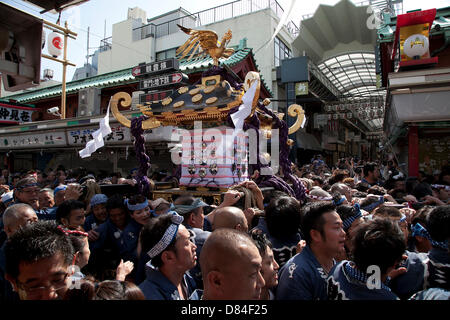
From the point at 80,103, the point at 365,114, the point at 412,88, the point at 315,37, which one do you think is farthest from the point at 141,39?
the point at 412,88

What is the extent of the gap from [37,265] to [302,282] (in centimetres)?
171

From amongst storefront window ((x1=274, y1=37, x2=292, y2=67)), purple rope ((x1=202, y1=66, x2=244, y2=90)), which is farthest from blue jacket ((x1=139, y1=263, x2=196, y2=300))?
storefront window ((x1=274, y1=37, x2=292, y2=67))

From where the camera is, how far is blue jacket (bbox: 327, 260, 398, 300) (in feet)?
5.41

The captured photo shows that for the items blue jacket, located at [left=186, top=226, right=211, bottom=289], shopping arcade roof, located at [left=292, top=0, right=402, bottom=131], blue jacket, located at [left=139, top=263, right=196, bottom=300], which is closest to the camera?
blue jacket, located at [left=139, top=263, right=196, bottom=300]

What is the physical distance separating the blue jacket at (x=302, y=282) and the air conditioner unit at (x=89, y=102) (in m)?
13.5

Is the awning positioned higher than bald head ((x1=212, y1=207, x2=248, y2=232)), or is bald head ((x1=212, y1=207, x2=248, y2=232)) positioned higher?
the awning

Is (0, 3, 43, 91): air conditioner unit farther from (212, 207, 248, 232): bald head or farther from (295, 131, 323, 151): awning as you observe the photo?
(295, 131, 323, 151): awning

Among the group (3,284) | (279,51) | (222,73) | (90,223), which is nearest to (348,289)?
(3,284)

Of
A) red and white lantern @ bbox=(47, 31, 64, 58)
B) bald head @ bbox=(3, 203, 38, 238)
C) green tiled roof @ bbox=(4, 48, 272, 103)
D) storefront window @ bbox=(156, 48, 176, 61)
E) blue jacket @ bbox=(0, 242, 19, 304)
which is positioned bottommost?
blue jacket @ bbox=(0, 242, 19, 304)

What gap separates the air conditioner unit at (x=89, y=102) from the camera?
44.3 ft

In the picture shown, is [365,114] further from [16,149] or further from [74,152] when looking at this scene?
[16,149]

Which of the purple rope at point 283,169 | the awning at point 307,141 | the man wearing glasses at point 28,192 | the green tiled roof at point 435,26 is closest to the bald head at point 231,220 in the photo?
the purple rope at point 283,169

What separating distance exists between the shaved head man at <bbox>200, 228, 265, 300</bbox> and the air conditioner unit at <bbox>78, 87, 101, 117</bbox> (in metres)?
13.5

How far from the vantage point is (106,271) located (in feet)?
9.78
